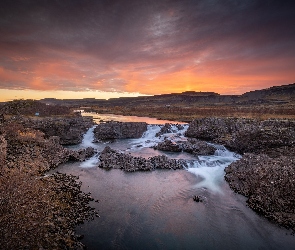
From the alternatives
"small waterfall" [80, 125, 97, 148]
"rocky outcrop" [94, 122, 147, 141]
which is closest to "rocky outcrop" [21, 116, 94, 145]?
"small waterfall" [80, 125, 97, 148]

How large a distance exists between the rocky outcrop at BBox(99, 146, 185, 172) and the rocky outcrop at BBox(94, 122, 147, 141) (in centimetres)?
1536

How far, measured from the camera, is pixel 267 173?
715 inches

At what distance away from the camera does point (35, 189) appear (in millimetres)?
12547

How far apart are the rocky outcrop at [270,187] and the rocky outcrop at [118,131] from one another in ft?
79.0

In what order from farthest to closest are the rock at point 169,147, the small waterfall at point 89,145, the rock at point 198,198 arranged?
the rock at point 169,147
the small waterfall at point 89,145
the rock at point 198,198

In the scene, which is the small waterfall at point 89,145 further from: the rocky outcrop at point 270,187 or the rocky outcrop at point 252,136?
the rocky outcrop at point 252,136

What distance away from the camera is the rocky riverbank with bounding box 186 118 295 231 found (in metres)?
15.5

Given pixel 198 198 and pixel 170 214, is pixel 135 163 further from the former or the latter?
pixel 170 214

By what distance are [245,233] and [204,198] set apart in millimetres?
4527

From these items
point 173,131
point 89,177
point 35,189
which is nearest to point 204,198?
point 89,177

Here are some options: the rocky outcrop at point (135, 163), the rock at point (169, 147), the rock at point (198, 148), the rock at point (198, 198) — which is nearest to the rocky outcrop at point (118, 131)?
the rock at point (169, 147)

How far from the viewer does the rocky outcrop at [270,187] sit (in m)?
15.2

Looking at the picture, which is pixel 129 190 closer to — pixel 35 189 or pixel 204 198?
pixel 204 198

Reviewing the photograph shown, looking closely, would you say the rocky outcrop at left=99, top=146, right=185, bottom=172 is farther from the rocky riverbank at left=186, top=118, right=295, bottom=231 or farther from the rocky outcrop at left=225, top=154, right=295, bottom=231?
the rocky outcrop at left=225, top=154, right=295, bottom=231
